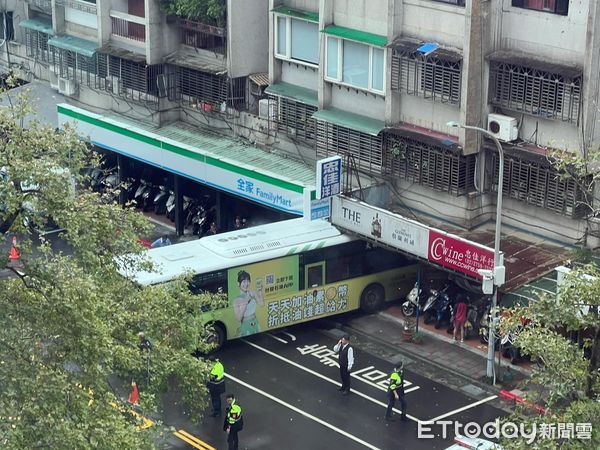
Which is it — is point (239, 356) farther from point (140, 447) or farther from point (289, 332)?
point (140, 447)

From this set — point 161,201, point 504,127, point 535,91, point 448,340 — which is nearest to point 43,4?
point 161,201

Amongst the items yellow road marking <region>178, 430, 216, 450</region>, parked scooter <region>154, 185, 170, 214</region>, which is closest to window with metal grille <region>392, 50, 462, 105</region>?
yellow road marking <region>178, 430, 216, 450</region>

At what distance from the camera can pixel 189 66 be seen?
143 ft

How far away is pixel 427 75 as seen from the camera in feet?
114

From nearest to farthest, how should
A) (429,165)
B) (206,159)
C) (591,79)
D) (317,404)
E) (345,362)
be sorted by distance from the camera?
1. (317,404)
2. (345,362)
3. (591,79)
4. (429,165)
5. (206,159)

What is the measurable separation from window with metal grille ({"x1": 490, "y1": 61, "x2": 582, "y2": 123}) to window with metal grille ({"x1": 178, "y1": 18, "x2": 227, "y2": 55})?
11.7 meters

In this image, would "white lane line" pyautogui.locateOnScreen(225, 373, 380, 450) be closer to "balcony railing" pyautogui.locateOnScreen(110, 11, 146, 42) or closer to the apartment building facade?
the apartment building facade

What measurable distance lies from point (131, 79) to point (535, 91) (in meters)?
18.2

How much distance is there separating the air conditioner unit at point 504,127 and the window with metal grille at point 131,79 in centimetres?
1515

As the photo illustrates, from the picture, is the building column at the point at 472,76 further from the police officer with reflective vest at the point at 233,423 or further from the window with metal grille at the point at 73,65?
the window with metal grille at the point at 73,65

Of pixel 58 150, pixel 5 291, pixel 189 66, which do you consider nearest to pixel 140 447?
pixel 5 291

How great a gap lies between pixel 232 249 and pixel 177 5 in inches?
480

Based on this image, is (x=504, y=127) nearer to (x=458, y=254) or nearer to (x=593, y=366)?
(x=458, y=254)
